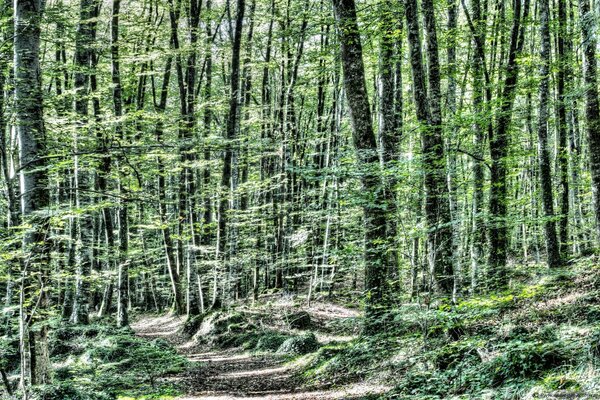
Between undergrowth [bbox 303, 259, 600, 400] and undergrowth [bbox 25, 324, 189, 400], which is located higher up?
undergrowth [bbox 303, 259, 600, 400]

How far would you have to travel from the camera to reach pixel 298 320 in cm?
1430

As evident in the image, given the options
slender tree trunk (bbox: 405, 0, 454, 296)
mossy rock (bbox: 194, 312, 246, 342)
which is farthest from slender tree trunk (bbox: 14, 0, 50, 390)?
mossy rock (bbox: 194, 312, 246, 342)

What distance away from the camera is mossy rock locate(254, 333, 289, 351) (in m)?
11.9

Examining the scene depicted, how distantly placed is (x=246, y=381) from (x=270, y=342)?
10.1 feet

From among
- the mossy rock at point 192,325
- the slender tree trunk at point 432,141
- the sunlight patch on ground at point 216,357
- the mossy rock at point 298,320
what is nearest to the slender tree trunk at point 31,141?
the slender tree trunk at point 432,141

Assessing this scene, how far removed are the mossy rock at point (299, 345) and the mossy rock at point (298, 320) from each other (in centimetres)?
260

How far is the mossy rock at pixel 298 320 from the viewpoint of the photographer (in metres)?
14.2

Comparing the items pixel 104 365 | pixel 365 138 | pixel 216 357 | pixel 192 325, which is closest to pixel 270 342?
pixel 216 357

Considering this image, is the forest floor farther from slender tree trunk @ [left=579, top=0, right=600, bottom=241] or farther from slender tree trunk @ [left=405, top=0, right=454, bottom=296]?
slender tree trunk @ [left=579, top=0, right=600, bottom=241]

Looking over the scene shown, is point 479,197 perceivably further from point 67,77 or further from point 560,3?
point 67,77

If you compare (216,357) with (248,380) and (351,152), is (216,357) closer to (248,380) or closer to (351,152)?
(248,380)

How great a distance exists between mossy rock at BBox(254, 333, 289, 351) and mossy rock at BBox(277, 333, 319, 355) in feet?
Result: 1.32

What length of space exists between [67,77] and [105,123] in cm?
1122

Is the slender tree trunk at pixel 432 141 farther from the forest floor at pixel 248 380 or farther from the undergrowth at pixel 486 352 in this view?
the forest floor at pixel 248 380
